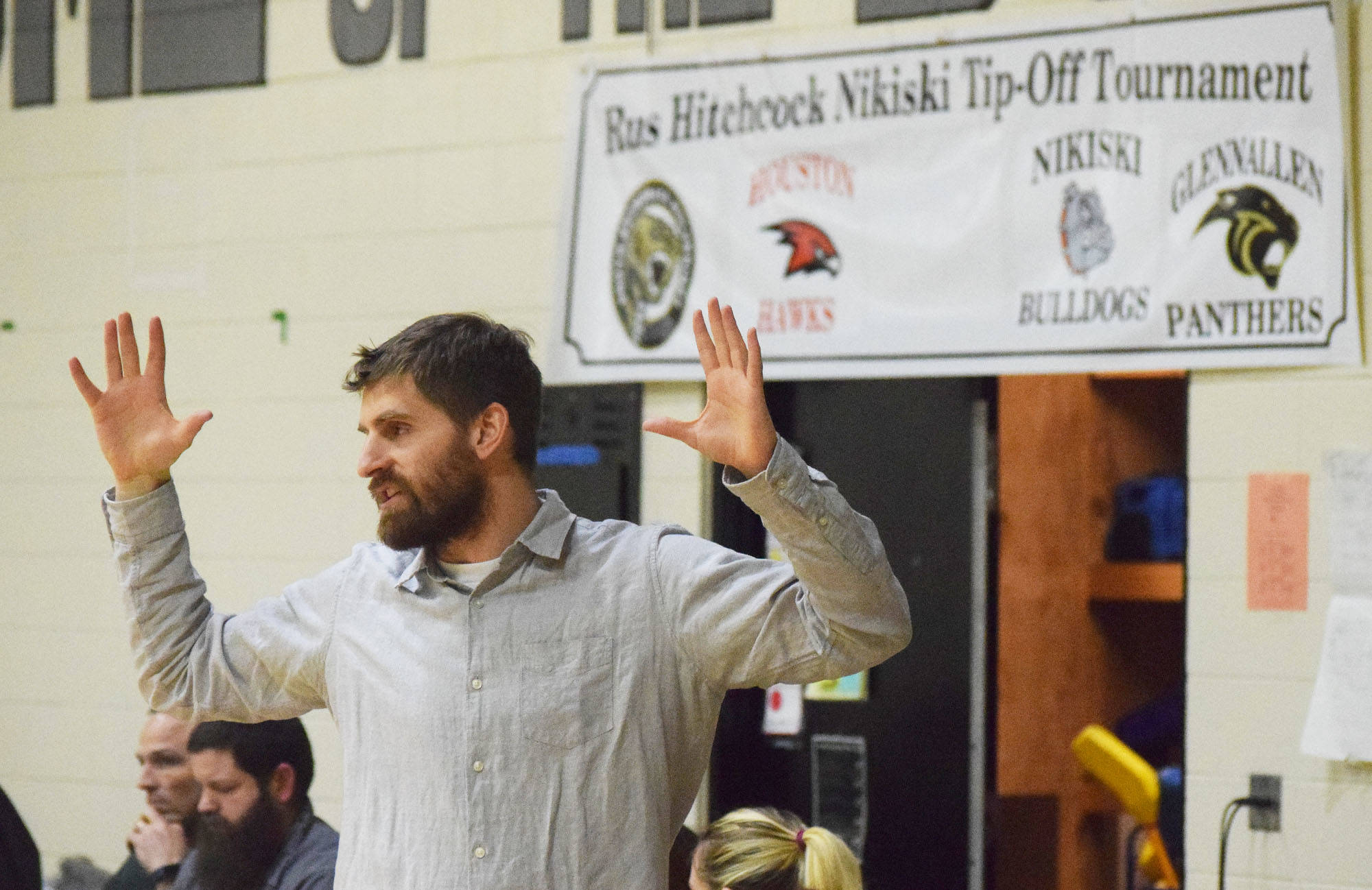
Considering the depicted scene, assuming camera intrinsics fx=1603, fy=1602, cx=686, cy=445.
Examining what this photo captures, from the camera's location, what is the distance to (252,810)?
3.16 meters

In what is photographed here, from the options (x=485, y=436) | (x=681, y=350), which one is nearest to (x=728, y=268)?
(x=681, y=350)

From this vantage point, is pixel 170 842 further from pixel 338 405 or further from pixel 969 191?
pixel 969 191

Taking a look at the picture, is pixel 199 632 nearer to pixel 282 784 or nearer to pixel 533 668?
pixel 533 668

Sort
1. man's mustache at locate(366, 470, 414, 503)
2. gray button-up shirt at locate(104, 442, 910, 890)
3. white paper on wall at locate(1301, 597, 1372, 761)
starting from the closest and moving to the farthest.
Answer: gray button-up shirt at locate(104, 442, 910, 890)
man's mustache at locate(366, 470, 414, 503)
white paper on wall at locate(1301, 597, 1372, 761)

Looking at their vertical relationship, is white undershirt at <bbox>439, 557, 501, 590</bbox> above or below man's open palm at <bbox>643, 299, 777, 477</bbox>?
below

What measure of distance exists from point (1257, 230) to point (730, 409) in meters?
2.19

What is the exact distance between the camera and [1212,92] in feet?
11.5

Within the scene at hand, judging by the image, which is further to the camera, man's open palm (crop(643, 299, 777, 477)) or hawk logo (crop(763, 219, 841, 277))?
hawk logo (crop(763, 219, 841, 277))

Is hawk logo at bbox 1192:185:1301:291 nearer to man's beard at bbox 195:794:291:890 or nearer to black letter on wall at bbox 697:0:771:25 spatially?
black letter on wall at bbox 697:0:771:25

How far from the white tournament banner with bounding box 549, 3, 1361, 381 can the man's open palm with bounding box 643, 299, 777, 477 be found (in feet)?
6.62

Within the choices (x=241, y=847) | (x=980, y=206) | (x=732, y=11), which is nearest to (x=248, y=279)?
(x=732, y=11)

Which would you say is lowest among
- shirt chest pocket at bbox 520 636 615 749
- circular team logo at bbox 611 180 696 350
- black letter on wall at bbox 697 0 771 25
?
shirt chest pocket at bbox 520 636 615 749

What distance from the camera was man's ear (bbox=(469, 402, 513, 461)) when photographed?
1.92m

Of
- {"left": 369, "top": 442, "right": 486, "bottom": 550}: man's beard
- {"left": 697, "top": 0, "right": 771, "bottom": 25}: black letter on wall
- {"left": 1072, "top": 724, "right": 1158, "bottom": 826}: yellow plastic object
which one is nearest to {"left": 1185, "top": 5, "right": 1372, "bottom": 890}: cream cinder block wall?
{"left": 1072, "top": 724, "right": 1158, "bottom": 826}: yellow plastic object
